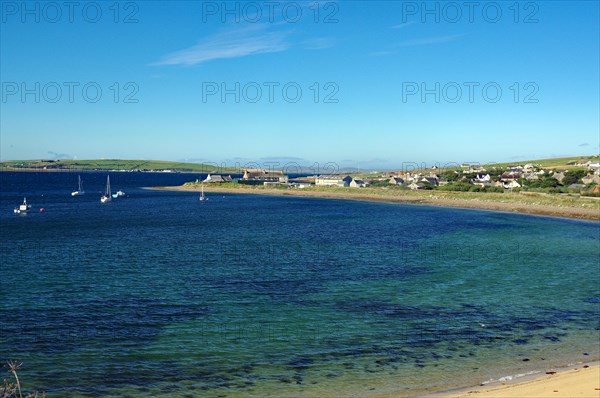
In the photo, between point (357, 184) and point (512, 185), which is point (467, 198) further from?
point (357, 184)

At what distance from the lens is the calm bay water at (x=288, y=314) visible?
16.4m

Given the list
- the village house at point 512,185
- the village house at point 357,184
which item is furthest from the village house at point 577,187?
the village house at point 357,184

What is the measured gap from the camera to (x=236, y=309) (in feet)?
79.3

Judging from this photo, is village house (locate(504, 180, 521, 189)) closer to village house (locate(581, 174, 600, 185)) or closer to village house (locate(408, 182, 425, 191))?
village house (locate(581, 174, 600, 185))

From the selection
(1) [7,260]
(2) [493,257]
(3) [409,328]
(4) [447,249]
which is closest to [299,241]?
(4) [447,249]

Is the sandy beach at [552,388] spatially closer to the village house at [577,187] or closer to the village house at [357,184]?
the village house at [577,187]

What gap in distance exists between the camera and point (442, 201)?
111m

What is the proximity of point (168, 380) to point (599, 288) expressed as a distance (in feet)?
82.3

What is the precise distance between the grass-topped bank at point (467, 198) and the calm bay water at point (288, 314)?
130ft

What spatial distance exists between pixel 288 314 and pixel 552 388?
1173 centimetres

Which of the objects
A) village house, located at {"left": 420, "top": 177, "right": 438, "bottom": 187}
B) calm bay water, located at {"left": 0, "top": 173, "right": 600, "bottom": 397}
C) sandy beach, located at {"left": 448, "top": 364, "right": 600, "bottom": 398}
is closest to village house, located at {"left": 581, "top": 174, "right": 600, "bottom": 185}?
village house, located at {"left": 420, "top": 177, "right": 438, "bottom": 187}

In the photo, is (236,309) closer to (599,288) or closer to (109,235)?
(599,288)

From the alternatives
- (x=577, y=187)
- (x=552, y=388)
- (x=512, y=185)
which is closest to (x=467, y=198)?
(x=512, y=185)

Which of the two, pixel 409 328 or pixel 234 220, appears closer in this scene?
pixel 409 328
